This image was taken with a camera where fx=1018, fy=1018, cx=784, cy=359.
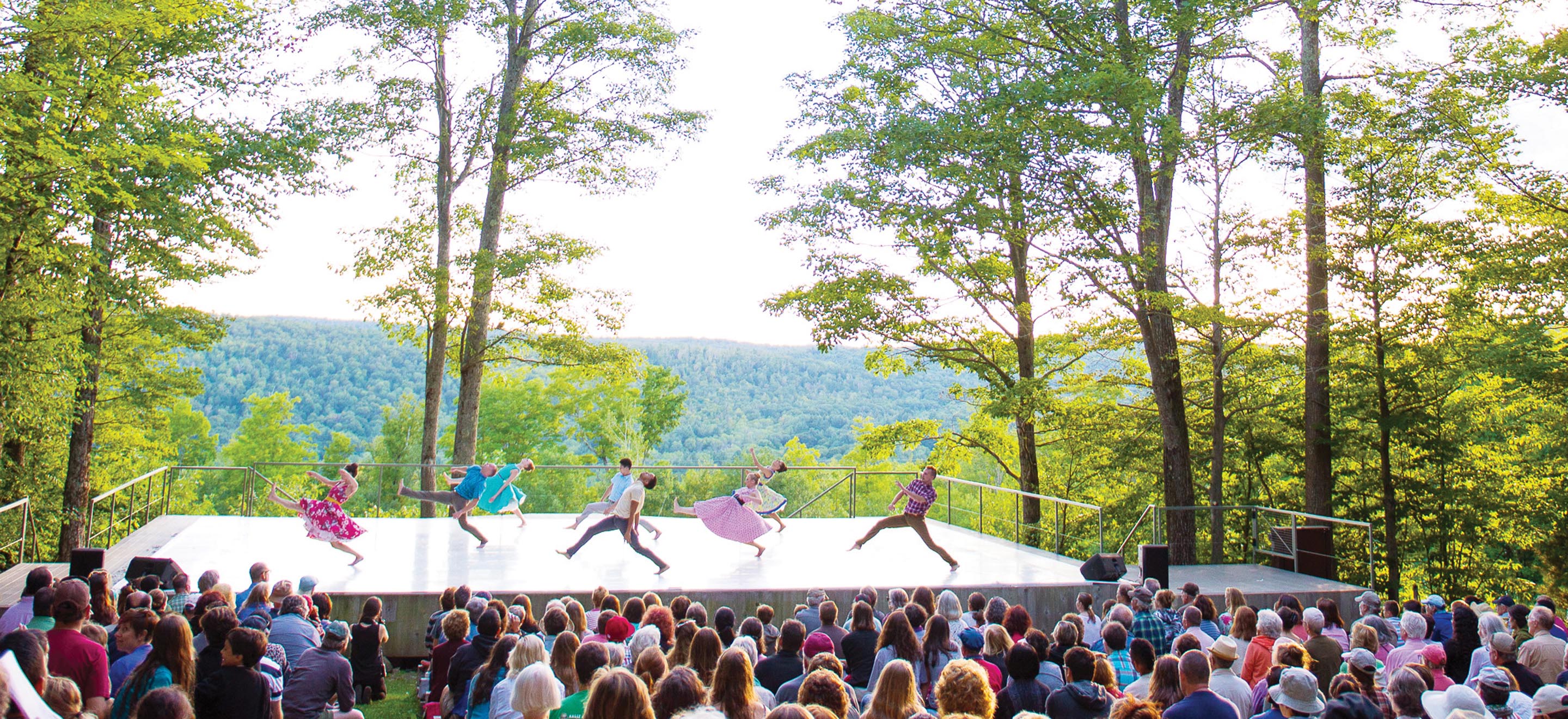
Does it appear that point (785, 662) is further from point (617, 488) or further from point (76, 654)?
point (617, 488)

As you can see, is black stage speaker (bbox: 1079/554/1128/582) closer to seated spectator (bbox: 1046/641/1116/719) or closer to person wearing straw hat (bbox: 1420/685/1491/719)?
person wearing straw hat (bbox: 1420/685/1491/719)

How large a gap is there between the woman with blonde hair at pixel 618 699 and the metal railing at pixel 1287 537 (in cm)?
1119

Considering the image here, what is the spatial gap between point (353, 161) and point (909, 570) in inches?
506

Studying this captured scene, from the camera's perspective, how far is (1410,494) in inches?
849

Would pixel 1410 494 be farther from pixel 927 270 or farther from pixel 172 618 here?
pixel 172 618

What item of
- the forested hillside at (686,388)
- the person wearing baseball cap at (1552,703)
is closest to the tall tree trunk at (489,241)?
the person wearing baseball cap at (1552,703)

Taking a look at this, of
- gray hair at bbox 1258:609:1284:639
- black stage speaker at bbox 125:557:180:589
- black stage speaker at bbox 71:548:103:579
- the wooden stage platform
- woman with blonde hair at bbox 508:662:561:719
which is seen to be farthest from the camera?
the wooden stage platform

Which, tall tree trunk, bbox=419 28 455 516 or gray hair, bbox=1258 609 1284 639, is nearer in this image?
Answer: gray hair, bbox=1258 609 1284 639

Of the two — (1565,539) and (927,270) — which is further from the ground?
(927,270)

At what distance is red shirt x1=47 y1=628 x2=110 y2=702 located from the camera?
5082mm

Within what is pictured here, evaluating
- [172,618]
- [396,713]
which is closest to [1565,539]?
[396,713]

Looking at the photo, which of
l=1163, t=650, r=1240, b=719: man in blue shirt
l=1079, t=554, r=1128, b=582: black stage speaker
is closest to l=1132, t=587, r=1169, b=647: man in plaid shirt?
l=1163, t=650, r=1240, b=719: man in blue shirt

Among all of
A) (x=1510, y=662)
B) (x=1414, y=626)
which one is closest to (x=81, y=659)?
(x=1414, y=626)

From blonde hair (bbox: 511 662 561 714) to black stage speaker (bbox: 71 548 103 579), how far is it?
25.7ft
